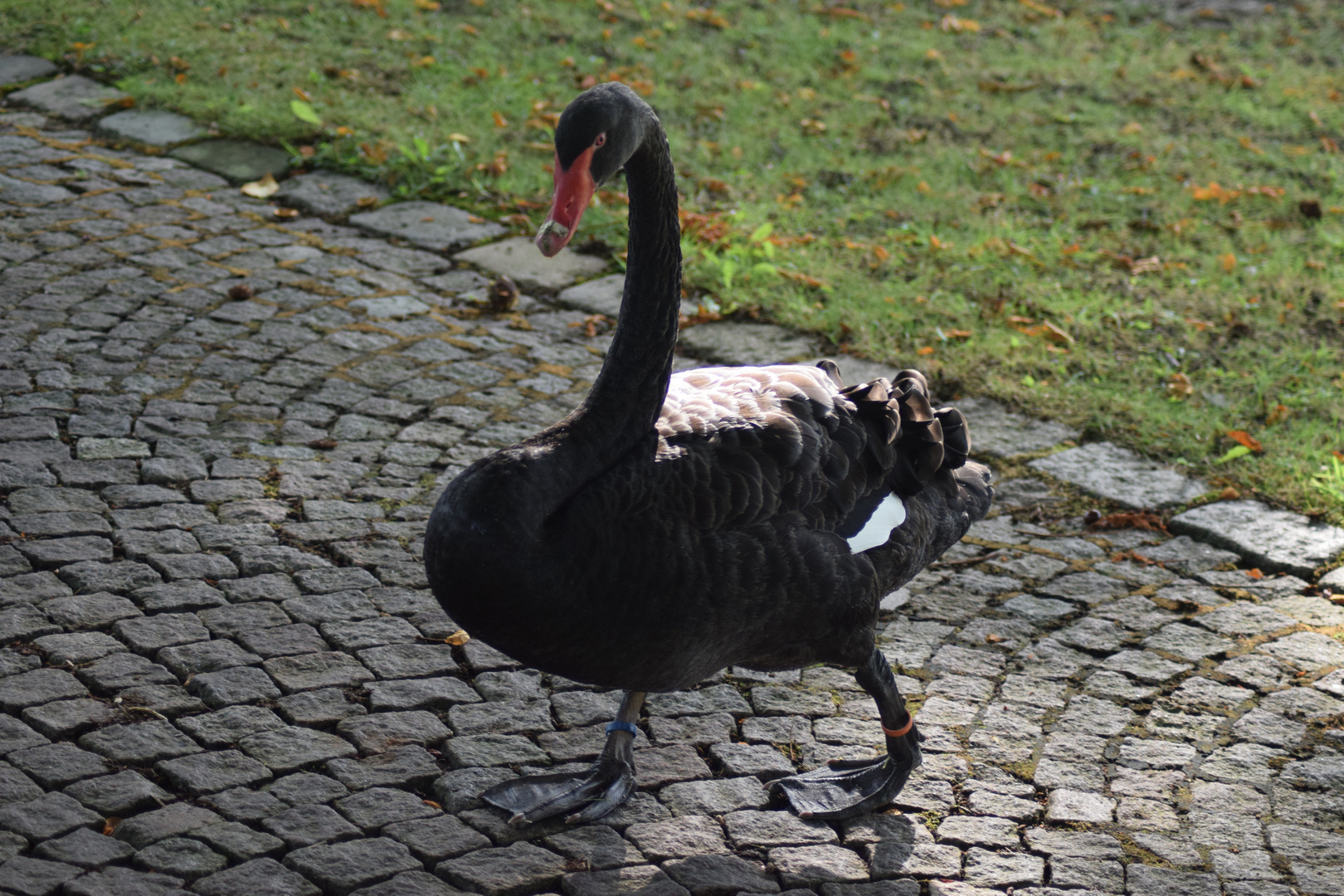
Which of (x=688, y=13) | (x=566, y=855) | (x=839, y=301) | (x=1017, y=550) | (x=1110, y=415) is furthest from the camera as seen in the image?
(x=688, y=13)

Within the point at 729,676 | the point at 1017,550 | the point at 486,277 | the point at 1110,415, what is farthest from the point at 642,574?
the point at 486,277

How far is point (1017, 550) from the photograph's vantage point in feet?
14.5

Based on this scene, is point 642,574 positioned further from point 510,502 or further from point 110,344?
point 110,344

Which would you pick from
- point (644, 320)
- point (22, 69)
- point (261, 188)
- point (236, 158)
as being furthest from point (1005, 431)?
point (22, 69)

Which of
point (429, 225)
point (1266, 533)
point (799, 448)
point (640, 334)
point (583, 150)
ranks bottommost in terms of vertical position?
point (1266, 533)

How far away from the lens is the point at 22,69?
298 inches

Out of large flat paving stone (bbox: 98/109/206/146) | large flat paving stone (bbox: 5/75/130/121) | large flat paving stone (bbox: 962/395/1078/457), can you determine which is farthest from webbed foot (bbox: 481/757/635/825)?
large flat paving stone (bbox: 5/75/130/121)

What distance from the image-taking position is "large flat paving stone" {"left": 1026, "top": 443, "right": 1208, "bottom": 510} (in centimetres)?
468

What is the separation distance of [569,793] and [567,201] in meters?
1.48

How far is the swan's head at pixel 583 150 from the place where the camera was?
8.33 feet

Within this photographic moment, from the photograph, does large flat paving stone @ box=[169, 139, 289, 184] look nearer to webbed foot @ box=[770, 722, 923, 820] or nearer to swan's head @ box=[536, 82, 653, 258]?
swan's head @ box=[536, 82, 653, 258]

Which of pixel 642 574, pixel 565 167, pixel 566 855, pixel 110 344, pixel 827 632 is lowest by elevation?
pixel 566 855

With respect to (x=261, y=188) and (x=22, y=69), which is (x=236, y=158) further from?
(x=22, y=69)

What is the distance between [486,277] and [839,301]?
172 centimetres
